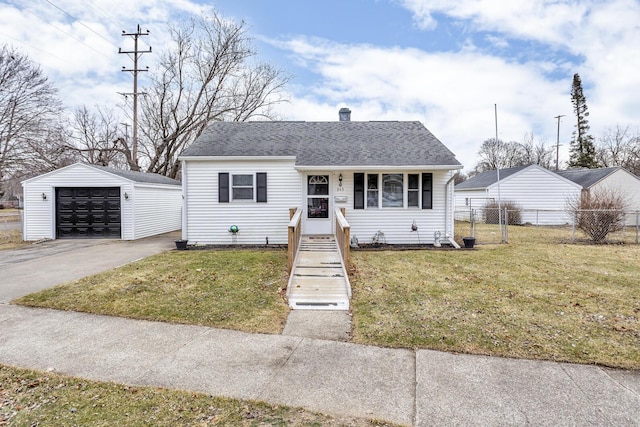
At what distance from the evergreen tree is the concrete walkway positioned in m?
45.6

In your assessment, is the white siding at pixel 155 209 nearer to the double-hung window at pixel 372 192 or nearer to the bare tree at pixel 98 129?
the double-hung window at pixel 372 192

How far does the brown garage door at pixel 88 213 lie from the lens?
1370 centimetres

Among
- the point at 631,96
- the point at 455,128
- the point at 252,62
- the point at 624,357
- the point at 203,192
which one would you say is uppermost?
the point at 252,62

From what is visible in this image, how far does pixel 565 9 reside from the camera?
466 inches

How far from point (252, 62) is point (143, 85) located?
8.08 m

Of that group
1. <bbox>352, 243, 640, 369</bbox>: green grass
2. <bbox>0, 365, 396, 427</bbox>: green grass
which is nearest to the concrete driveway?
<bbox>0, 365, 396, 427</bbox>: green grass

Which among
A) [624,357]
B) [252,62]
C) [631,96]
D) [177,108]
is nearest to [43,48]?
[177,108]

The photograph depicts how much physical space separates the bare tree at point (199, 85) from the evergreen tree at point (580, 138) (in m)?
35.3

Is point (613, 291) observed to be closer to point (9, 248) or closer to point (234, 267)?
point (234, 267)

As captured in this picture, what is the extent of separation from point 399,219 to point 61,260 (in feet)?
32.9

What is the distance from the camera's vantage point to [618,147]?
134ft

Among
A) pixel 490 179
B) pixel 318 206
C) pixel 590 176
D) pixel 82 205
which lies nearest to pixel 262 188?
pixel 318 206

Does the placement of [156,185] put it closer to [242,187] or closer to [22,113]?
[242,187]

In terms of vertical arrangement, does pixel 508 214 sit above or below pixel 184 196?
below
